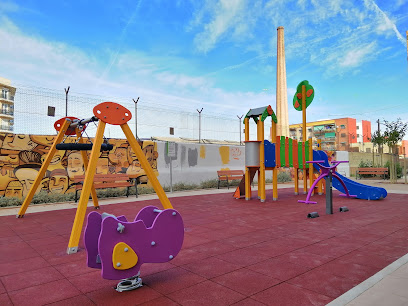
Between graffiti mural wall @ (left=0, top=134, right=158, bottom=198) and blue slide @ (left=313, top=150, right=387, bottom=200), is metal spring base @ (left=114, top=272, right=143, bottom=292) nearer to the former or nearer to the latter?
graffiti mural wall @ (left=0, top=134, right=158, bottom=198)

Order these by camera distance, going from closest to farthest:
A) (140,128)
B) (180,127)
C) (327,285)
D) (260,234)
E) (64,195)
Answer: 1. (327,285)
2. (260,234)
3. (64,195)
4. (140,128)
5. (180,127)

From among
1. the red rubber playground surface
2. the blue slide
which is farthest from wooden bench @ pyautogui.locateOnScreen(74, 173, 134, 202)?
the blue slide

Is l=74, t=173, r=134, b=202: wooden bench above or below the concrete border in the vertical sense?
above

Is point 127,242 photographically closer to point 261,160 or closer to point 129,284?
point 129,284

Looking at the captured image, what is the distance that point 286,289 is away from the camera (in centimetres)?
312

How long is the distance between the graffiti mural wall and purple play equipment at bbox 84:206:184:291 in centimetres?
733

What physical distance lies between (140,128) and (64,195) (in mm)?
4381

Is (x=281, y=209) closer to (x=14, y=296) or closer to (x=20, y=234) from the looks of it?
(x=20, y=234)

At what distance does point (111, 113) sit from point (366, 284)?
4.29 meters

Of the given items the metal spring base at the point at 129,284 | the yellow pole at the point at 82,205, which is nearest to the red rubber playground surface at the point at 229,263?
the metal spring base at the point at 129,284

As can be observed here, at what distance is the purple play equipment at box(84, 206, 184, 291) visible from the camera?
2.90 metres

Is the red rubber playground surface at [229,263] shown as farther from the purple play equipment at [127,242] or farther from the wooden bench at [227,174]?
the wooden bench at [227,174]

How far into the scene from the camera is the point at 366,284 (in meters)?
3.14

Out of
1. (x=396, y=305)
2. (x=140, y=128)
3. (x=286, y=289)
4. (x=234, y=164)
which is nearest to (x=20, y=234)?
(x=286, y=289)
